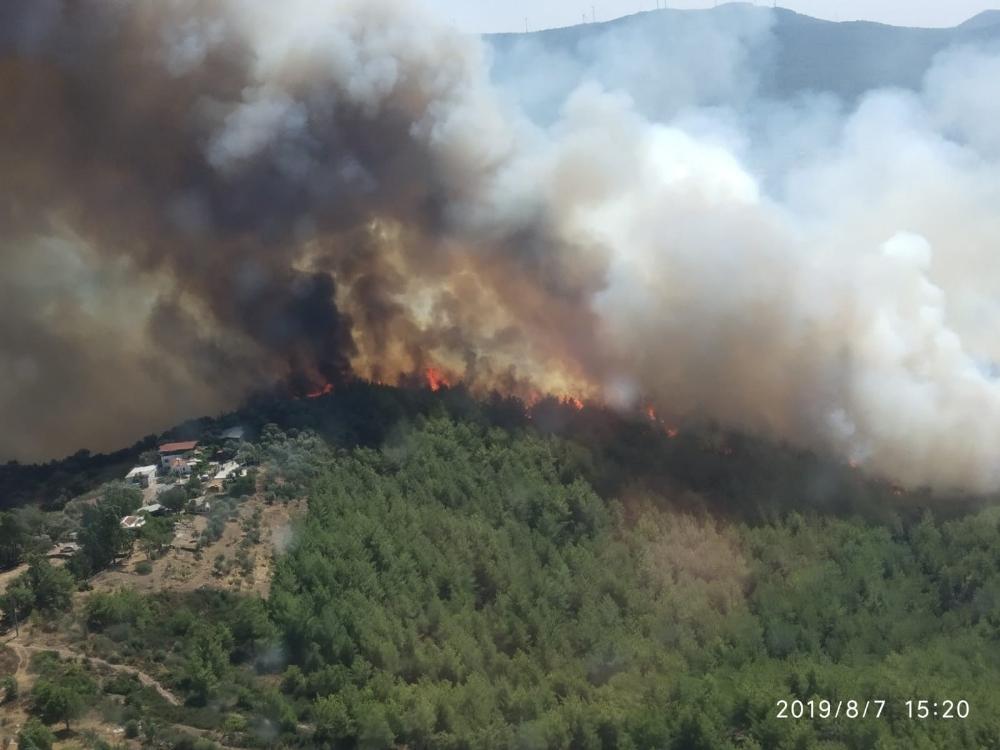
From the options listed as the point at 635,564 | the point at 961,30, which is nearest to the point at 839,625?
the point at 635,564

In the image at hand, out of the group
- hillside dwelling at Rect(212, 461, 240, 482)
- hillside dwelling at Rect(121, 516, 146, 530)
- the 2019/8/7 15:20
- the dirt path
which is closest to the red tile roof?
hillside dwelling at Rect(212, 461, 240, 482)

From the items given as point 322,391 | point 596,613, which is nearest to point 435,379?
point 322,391

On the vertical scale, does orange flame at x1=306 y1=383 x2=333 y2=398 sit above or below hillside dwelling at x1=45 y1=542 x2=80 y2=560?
above

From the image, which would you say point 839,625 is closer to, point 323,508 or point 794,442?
point 794,442

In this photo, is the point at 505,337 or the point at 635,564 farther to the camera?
the point at 505,337

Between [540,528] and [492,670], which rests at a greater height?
[540,528]

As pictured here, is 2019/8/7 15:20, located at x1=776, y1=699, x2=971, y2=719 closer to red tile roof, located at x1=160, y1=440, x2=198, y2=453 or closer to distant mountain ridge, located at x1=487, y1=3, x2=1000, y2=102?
red tile roof, located at x1=160, y1=440, x2=198, y2=453
